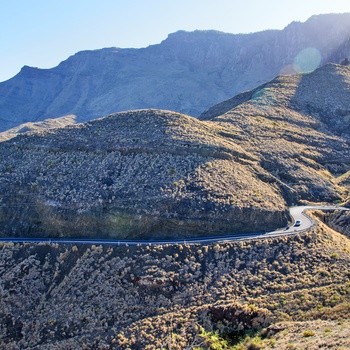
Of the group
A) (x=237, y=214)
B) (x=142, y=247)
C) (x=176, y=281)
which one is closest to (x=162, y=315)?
(x=176, y=281)

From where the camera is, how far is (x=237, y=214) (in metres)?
34.7

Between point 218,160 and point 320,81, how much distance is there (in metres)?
43.8

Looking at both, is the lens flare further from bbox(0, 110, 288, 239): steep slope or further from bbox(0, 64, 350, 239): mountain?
bbox(0, 110, 288, 239): steep slope

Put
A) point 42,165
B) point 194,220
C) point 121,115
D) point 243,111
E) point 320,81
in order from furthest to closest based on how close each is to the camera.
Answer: point 320,81
point 243,111
point 121,115
point 42,165
point 194,220

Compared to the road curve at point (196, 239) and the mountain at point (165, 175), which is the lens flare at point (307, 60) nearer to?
the mountain at point (165, 175)

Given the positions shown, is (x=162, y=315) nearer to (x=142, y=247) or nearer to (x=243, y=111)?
(x=142, y=247)

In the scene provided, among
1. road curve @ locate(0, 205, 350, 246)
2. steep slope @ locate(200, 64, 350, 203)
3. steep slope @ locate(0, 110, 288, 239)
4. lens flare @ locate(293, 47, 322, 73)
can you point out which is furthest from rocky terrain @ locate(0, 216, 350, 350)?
lens flare @ locate(293, 47, 322, 73)

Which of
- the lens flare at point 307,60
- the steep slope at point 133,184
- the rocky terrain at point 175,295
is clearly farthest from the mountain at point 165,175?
the lens flare at point 307,60

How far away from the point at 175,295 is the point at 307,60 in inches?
6692

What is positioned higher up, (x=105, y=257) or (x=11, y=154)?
(x=11, y=154)

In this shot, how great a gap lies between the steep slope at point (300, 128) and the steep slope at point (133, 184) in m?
4.16

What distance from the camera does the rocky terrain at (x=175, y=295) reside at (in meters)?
24.9

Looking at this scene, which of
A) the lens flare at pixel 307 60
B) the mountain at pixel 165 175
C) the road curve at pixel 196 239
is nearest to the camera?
the road curve at pixel 196 239

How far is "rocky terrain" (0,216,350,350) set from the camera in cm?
2494
